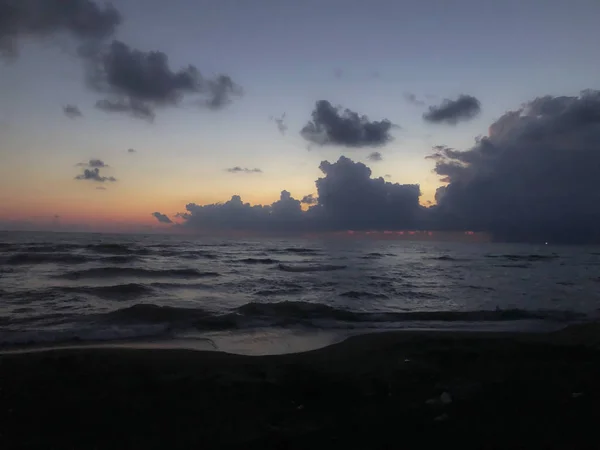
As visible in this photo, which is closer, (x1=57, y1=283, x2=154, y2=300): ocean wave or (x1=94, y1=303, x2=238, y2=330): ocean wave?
(x1=94, y1=303, x2=238, y2=330): ocean wave

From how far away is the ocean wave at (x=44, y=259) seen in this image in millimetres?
28781

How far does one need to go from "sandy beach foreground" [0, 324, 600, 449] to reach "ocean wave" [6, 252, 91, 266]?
81.5 feet

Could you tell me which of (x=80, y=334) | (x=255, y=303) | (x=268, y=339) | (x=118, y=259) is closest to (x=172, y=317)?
(x=80, y=334)

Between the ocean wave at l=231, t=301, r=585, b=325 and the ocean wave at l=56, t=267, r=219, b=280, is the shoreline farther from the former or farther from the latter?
the ocean wave at l=56, t=267, r=219, b=280

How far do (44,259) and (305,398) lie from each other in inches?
1275

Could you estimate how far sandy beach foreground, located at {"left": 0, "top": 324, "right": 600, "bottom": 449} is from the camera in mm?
4867

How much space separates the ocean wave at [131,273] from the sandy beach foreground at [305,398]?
16102 millimetres

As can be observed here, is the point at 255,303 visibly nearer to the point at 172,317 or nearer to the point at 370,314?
the point at 172,317

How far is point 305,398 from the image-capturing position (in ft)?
20.0

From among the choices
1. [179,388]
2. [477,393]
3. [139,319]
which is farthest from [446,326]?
[139,319]

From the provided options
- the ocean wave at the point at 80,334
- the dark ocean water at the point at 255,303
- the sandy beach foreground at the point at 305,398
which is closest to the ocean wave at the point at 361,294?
the dark ocean water at the point at 255,303

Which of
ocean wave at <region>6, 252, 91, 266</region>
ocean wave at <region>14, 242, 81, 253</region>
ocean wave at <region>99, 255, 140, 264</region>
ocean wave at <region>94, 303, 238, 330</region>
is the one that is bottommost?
ocean wave at <region>94, 303, 238, 330</region>

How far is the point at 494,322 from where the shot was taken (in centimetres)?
1337

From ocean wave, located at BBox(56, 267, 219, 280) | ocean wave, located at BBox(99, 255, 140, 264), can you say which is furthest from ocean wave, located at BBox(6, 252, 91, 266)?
ocean wave, located at BBox(56, 267, 219, 280)
